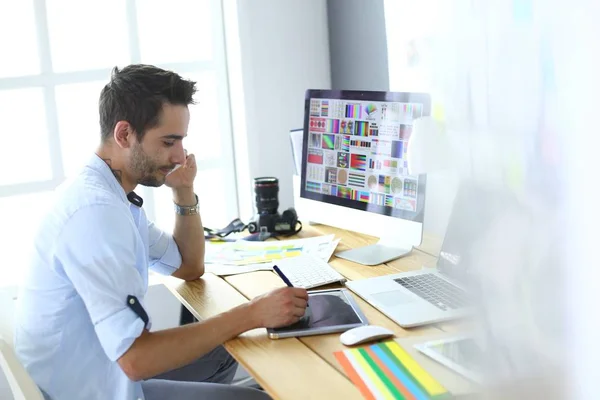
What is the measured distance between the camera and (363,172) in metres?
Answer: 1.89

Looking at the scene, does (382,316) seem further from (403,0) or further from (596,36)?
(596,36)

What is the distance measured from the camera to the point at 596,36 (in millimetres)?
251

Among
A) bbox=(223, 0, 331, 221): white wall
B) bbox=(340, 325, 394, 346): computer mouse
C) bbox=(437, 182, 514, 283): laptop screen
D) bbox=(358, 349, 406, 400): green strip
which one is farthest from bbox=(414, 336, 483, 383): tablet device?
bbox=(223, 0, 331, 221): white wall

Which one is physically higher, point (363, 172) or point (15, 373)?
point (363, 172)

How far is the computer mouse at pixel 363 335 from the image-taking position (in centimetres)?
129

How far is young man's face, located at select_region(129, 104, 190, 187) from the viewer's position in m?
1.51

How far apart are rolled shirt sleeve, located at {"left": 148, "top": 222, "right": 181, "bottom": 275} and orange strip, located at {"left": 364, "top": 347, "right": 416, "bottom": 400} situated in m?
0.73

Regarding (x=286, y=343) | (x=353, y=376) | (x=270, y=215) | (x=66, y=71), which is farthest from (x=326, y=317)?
(x=66, y=71)

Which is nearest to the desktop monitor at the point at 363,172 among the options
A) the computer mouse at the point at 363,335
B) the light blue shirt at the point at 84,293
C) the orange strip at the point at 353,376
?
the computer mouse at the point at 363,335

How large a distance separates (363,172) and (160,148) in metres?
0.59

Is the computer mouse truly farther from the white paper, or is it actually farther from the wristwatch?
the wristwatch

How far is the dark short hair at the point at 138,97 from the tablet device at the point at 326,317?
0.52 metres

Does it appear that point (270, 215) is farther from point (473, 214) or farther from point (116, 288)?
point (473, 214)

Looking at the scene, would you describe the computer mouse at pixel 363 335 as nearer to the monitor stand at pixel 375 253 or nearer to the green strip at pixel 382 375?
the green strip at pixel 382 375
